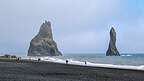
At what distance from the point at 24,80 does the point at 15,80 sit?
3.16ft

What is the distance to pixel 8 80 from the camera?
32.8 meters

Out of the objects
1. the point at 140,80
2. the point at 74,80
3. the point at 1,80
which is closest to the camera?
the point at 1,80

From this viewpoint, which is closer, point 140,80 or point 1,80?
point 1,80

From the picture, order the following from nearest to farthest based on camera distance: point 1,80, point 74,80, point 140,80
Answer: point 1,80
point 74,80
point 140,80

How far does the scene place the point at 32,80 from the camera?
33438 millimetres

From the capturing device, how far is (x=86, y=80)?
36188 millimetres

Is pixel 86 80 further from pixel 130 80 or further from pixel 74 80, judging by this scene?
pixel 130 80

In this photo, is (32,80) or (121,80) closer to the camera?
(32,80)

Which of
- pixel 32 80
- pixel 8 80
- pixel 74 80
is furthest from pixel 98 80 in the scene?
pixel 8 80

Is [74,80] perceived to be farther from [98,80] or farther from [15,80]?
[15,80]

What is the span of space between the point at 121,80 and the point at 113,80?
1023 millimetres

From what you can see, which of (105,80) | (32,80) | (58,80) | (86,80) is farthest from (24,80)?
(105,80)

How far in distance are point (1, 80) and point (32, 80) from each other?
10.5 feet

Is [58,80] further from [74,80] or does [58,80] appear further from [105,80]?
[105,80]
